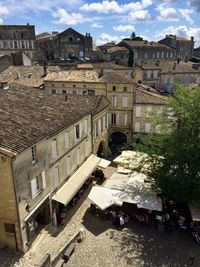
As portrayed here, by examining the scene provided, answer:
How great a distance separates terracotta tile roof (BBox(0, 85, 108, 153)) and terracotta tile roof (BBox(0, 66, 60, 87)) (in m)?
17.2

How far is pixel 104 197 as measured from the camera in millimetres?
21297

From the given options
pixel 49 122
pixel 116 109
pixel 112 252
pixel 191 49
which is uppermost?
pixel 191 49

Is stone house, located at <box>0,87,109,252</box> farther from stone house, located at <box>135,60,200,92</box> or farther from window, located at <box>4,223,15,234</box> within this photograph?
stone house, located at <box>135,60,200,92</box>

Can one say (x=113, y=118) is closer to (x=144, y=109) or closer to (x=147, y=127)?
(x=144, y=109)

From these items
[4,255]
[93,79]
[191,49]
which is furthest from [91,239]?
[191,49]

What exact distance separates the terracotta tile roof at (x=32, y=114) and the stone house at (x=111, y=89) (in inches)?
379

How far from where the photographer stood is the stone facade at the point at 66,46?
74.1m

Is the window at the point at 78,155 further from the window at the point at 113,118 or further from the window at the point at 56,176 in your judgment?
the window at the point at 113,118

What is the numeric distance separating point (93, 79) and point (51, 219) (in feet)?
77.3

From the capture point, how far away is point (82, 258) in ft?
55.6

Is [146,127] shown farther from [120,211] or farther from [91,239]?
[91,239]

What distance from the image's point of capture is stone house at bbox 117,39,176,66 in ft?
256

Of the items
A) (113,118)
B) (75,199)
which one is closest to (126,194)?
(75,199)

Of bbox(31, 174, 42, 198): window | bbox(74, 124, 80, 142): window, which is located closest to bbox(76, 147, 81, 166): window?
bbox(74, 124, 80, 142): window
